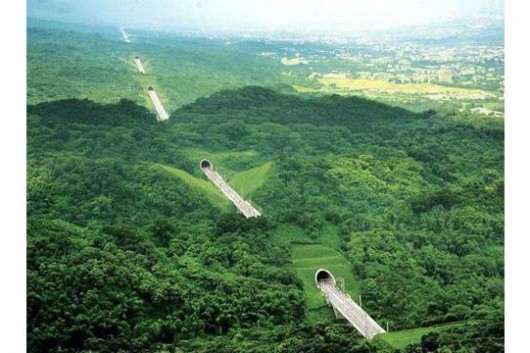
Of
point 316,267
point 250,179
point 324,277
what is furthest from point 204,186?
Answer: point 324,277

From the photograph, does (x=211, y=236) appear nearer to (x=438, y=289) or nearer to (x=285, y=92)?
(x=438, y=289)

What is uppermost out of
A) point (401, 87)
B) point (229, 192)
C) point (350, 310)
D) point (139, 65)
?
point (139, 65)

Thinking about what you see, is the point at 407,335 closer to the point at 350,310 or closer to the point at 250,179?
the point at 350,310

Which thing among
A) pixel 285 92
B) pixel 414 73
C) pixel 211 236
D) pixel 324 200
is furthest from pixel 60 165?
pixel 414 73

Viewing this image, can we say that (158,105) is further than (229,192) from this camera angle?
Yes

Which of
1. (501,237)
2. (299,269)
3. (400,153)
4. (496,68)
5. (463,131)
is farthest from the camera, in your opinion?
(496,68)

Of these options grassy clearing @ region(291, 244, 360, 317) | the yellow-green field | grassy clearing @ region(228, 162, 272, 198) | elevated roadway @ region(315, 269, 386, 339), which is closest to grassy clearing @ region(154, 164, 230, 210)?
grassy clearing @ region(228, 162, 272, 198)
